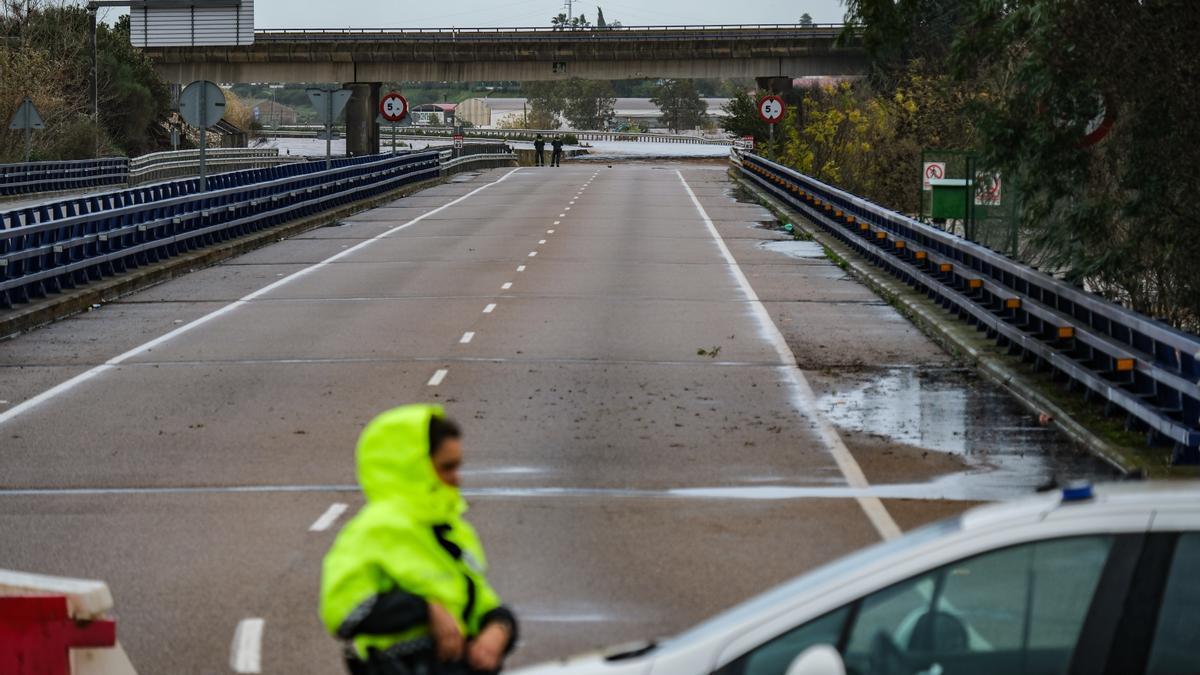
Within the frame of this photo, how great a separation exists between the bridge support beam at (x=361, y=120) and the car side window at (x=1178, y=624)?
94106 millimetres

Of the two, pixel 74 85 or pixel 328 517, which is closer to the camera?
pixel 328 517

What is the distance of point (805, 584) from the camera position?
195 inches

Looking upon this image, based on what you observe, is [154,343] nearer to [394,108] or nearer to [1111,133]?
[1111,133]

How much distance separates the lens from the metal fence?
2383cm

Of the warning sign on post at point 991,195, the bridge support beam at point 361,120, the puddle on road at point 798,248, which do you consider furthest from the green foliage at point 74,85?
the warning sign on post at point 991,195

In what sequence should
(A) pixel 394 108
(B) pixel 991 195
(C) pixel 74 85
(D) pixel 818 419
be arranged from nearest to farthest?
A: (D) pixel 818 419
(B) pixel 991 195
(A) pixel 394 108
(C) pixel 74 85

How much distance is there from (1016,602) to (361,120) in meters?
95.6

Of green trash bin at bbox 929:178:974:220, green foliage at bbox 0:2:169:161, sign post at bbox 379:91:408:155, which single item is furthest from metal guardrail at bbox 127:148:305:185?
green trash bin at bbox 929:178:974:220

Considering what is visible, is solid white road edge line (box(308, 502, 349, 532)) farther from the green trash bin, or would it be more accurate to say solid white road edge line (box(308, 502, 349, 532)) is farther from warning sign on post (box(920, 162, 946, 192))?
warning sign on post (box(920, 162, 946, 192))

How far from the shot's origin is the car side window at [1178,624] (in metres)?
4.61

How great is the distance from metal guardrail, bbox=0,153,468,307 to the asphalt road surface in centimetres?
96

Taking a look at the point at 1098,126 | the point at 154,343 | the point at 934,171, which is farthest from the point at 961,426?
the point at 934,171

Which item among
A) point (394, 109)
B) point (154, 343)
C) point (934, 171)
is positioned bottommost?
point (154, 343)

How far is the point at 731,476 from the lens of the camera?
1333 centimetres
